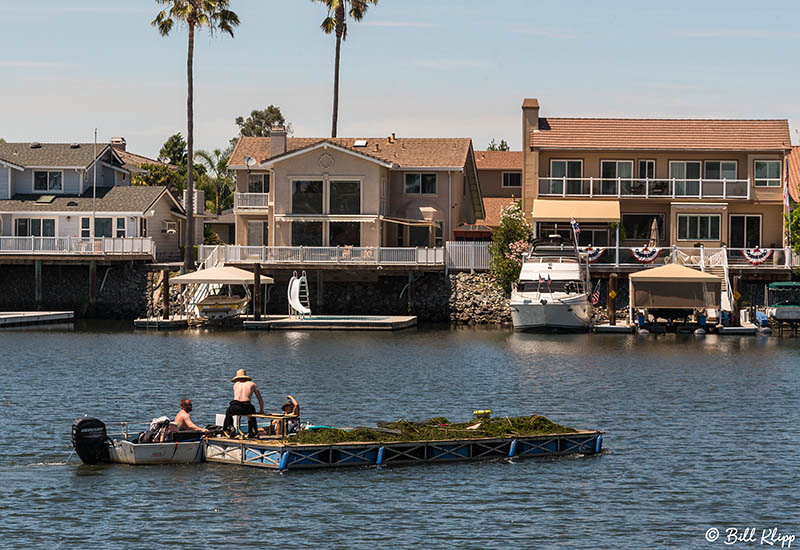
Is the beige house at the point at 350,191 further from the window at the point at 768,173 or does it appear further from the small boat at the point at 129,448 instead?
the small boat at the point at 129,448

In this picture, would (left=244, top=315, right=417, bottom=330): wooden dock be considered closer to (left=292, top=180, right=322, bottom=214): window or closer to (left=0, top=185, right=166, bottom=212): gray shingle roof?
(left=292, top=180, right=322, bottom=214): window

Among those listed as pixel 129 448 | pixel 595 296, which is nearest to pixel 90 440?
pixel 129 448

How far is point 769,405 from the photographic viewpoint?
3831 centimetres

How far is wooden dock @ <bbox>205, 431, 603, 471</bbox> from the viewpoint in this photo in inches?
1072

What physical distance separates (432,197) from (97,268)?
20069mm

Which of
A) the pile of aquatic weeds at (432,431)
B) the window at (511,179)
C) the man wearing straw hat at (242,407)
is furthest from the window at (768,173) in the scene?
the man wearing straw hat at (242,407)

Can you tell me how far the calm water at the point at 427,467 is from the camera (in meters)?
23.2

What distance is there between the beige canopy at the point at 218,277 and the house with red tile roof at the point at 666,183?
1590 centimetres

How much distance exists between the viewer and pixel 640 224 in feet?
234

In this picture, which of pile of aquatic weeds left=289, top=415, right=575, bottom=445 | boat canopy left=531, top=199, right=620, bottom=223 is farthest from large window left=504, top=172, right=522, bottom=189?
pile of aquatic weeds left=289, top=415, right=575, bottom=445

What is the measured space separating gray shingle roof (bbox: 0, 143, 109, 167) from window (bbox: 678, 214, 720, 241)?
3708 cm

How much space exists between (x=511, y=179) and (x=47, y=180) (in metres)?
36.4

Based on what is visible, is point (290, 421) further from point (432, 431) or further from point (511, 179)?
point (511, 179)

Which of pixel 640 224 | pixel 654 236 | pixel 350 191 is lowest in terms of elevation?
pixel 654 236
